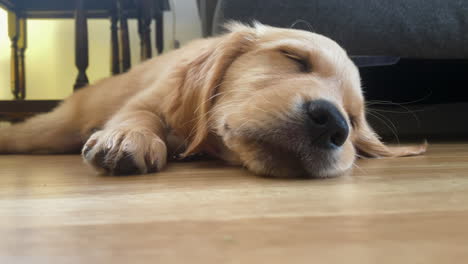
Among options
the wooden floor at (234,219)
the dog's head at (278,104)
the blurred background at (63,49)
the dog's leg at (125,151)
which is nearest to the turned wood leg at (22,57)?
the blurred background at (63,49)

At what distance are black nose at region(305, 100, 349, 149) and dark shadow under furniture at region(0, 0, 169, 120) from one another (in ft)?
7.83

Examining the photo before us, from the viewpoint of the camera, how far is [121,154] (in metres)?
1.12

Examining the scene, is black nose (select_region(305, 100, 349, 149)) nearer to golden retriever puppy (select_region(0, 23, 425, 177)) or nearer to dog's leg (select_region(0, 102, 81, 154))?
golden retriever puppy (select_region(0, 23, 425, 177))

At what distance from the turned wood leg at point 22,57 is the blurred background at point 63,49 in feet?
0.86

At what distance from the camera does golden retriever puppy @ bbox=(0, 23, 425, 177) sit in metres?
1.08

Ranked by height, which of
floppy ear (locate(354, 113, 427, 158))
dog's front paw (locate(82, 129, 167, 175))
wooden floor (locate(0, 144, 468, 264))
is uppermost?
wooden floor (locate(0, 144, 468, 264))

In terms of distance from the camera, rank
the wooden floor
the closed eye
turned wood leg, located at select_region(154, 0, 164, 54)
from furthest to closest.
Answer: turned wood leg, located at select_region(154, 0, 164, 54), the closed eye, the wooden floor

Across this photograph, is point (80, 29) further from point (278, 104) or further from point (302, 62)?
point (278, 104)

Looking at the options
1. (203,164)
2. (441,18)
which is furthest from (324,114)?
(441,18)

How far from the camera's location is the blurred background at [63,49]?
4.37 m

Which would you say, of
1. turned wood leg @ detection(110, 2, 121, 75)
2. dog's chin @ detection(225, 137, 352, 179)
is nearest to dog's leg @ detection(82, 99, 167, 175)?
dog's chin @ detection(225, 137, 352, 179)

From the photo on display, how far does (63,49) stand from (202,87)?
3.44 m

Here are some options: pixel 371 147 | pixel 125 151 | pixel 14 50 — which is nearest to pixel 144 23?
pixel 14 50

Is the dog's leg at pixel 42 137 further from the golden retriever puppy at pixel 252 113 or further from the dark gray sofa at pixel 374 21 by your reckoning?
the dark gray sofa at pixel 374 21
